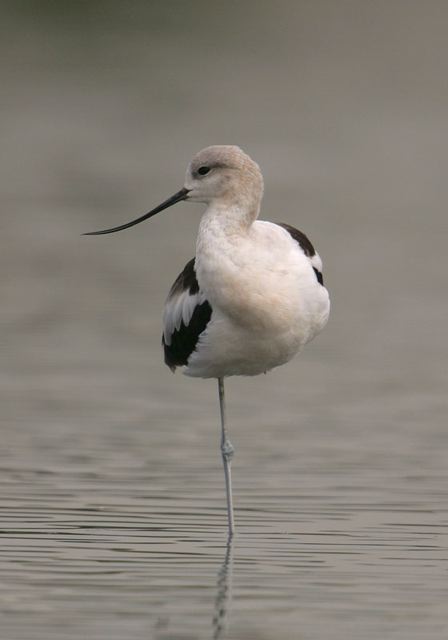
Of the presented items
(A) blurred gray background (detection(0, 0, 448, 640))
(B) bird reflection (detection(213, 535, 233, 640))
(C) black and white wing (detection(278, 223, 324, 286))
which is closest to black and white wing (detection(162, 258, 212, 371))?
(C) black and white wing (detection(278, 223, 324, 286))

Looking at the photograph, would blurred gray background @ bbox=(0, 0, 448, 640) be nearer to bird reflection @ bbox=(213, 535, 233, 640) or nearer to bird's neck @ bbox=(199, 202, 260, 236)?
bird reflection @ bbox=(213, 535, 233, 640)

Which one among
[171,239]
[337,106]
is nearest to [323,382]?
[171,239]

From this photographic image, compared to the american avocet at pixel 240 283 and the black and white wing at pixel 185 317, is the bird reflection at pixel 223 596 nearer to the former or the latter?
the american avocet at pixel 240 283

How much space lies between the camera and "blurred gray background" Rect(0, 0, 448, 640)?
6.96m

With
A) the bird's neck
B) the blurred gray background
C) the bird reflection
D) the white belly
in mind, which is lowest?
the blurred gray background

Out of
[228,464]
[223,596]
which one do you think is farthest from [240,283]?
[223,596]

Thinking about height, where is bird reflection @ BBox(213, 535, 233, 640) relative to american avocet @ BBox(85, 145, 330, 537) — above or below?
below

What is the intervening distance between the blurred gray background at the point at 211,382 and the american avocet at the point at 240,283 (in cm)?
69

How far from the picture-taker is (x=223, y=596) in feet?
22.1

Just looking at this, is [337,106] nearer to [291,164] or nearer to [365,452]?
[291,164]

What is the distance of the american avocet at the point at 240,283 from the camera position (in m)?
7.89

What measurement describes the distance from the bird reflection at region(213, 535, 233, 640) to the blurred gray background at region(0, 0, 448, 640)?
4 cm

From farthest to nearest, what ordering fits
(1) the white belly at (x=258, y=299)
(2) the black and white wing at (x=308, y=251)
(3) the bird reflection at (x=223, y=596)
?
1. (2) the black and white wing at (x=308, y=251)
2. (1) the white belly at (x=258, y=299)
3. (3) the bird reflection at (x=223, y=596)

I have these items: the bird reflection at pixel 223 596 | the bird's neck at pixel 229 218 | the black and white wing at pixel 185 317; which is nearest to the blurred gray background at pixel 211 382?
the bird reflection at pixel 223 596
